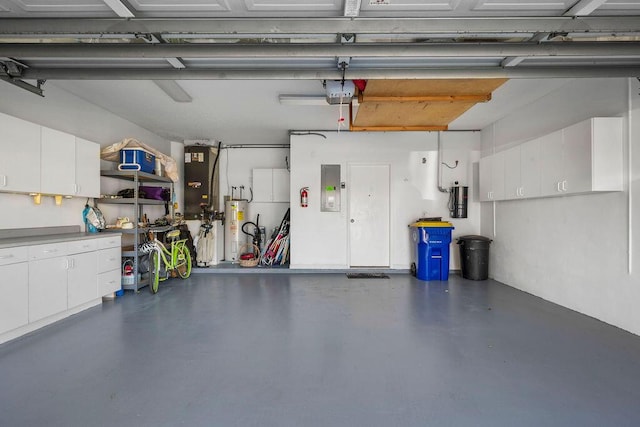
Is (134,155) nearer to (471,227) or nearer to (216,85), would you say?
(216,85)

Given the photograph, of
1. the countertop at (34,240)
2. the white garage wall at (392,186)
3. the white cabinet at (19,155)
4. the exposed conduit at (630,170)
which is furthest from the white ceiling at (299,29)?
the white garage wall at (392,186)

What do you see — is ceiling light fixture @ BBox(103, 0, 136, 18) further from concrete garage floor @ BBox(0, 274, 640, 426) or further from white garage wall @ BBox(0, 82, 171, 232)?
concrete garage floor @ BBox(0, 274, 640, 426)

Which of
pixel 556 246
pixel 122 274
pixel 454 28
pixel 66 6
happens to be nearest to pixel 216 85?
pixel 66 6

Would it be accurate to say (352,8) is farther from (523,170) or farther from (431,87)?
(523,170)

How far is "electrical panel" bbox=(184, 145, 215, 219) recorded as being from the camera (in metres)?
6.50

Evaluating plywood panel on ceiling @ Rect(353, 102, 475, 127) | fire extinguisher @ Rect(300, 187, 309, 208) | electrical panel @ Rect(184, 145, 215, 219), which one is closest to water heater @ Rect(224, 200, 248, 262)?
electrical panel @ Rect(184, 145, 215, 219)

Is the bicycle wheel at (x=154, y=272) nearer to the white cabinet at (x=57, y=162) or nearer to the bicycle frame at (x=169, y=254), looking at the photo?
the bicycle frame at (x=169, y=254)

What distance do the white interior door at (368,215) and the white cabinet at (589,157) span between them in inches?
114

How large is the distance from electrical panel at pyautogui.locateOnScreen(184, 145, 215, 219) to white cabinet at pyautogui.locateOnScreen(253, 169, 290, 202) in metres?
1.08

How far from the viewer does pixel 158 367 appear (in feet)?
7.58

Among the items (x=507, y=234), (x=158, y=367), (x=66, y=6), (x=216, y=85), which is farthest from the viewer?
(x=507, y=234)

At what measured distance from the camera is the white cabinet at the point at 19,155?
301 cm

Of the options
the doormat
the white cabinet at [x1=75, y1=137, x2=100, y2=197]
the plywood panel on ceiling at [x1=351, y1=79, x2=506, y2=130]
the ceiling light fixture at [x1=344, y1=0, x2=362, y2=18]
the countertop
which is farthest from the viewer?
the doormat

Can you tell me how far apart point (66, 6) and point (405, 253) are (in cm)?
569
